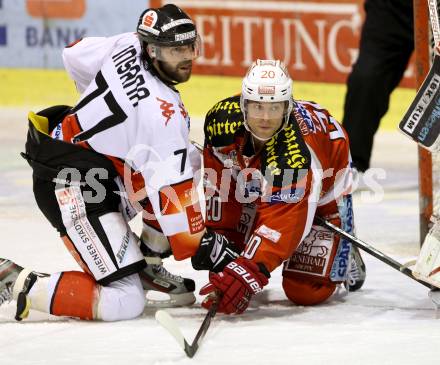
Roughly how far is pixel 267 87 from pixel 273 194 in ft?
1.04

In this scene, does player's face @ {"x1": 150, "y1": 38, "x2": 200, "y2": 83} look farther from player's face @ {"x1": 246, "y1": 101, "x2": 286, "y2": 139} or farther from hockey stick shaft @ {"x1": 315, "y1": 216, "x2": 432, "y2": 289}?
hockey stick shaft @ {"x1": 315, "y1": 216, "x2": 432, "y2": 289}

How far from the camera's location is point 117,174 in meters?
3.80

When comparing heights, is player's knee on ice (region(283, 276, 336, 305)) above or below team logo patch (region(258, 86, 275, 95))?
below

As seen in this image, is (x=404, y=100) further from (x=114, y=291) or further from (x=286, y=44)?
(x=114, y=291)

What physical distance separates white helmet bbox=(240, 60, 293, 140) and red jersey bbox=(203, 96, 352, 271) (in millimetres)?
102

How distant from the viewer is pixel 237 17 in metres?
7.15

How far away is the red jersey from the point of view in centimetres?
367

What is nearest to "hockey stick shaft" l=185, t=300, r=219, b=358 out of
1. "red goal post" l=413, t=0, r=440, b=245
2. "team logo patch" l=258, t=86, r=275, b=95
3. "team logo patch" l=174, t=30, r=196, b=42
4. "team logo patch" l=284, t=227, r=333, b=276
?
"team logo patch" l=284, t=227, r=333, b=276

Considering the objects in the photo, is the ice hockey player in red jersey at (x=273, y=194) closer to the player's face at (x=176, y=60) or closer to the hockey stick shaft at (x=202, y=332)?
the hockey stick shaft at (x=202, y=332)

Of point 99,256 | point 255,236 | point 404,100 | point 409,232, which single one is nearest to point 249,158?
point 255,236

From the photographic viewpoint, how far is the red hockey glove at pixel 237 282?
3623 mm

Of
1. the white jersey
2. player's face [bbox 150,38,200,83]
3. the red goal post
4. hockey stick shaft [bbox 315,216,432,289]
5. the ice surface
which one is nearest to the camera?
the ice surface

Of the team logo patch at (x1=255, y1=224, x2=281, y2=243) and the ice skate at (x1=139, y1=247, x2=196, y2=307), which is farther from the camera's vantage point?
the ice skate at (x1=139, y1=247, x2=196, y2=307)

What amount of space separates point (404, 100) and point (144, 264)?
133 inches
